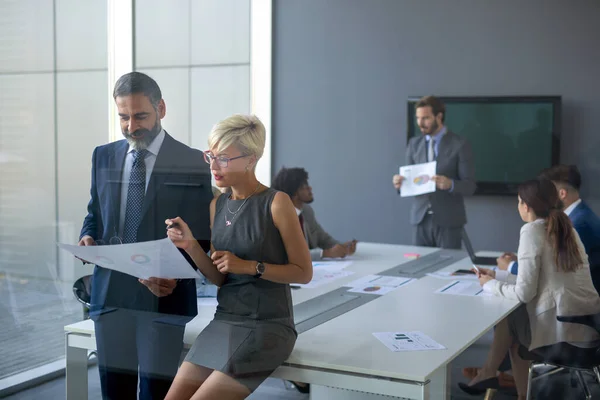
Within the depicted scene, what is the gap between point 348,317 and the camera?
9.14 feet

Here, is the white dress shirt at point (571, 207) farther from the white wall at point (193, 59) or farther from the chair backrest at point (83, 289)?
the chair backrest at point (83, 289)

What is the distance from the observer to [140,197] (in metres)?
2.02

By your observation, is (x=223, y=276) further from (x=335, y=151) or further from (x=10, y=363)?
(x=335, y=151)

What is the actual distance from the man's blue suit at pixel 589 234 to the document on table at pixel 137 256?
7.28 ft

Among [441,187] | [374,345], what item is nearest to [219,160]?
[374,345]

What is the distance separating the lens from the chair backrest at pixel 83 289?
2.03m

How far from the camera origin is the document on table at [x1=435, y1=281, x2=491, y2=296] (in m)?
3.34

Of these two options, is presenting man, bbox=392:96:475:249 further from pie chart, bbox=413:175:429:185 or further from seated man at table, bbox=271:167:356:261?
seated man at table, bbox=271:167:356:261

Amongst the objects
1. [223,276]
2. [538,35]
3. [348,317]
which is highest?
[538,35]

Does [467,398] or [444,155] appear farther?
[444,155]

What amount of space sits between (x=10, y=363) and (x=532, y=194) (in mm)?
2254

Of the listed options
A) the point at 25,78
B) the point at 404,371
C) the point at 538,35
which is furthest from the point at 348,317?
the point at 538,35

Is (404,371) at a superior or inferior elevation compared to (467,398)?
superior

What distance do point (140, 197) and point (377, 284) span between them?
1.77 metres
